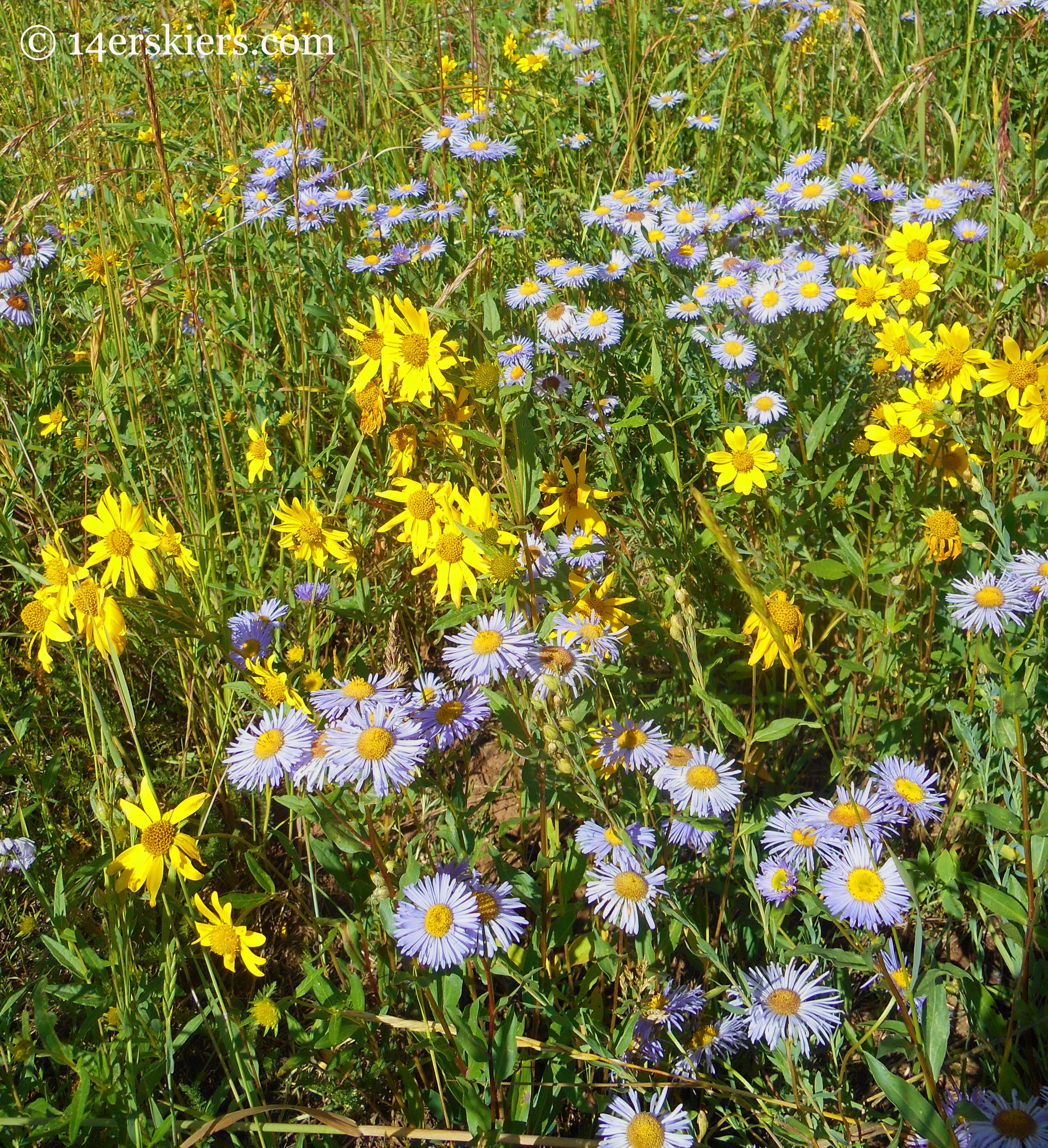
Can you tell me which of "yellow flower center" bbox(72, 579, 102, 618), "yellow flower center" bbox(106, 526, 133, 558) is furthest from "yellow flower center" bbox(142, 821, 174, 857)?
"yellow flower center" bbox(106, 526, 133, 558)

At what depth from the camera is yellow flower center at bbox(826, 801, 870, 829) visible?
1.39 meters

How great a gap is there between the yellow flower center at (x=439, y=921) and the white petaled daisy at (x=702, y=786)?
0.39 metres

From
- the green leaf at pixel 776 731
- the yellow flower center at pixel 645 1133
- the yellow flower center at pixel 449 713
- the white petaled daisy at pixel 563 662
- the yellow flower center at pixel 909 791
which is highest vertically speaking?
the white petaled daisy at pixel 563 662

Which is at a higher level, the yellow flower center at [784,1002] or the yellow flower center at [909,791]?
the yellow flower center at [909,791]

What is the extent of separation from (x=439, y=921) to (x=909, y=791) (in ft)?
2.70

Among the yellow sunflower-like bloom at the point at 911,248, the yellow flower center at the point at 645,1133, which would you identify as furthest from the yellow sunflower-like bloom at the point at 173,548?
the yellow sunflower-like bloom at the point at 911,248

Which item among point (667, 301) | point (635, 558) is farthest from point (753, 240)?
point (635, 558)

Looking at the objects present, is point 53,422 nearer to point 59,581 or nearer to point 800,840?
point 59,581

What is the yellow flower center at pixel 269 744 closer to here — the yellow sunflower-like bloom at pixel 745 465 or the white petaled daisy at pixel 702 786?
the white petaled daisy at pixel 702 786

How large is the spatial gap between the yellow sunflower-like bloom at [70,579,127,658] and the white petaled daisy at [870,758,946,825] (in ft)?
4.36

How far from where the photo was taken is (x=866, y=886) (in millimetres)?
1376

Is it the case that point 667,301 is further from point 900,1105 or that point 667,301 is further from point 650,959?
point 900,1105

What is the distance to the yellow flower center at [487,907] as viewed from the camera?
1284 mm

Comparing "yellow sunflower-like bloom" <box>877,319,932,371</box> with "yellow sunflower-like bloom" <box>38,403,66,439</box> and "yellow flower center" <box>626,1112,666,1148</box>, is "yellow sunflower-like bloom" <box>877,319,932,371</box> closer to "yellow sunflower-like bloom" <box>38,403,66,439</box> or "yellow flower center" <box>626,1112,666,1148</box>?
"yellow flower center" <box>626,1112,666,1148</box>
